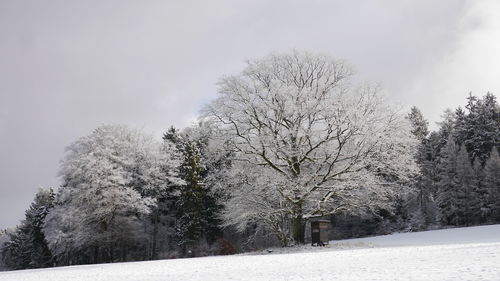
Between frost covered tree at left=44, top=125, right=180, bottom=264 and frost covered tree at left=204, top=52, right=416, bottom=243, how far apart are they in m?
15.4

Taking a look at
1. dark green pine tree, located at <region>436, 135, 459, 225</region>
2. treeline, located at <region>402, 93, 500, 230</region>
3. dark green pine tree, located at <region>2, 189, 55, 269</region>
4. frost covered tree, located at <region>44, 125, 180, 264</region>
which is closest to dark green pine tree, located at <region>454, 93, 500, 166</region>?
treeline, located at <region>402, 93, 500, 230</region>

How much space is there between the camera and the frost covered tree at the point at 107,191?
39.7 m

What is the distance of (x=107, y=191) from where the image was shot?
128ft

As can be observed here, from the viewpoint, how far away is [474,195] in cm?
4497

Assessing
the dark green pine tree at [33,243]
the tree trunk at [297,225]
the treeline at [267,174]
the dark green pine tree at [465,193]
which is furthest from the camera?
the dark green pine tree at [33,243]

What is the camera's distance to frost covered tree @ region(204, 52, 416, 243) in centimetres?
2667

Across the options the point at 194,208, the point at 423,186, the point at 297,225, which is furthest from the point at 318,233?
the point at 423,186

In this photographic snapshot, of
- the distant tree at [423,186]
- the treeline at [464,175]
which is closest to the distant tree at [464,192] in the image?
the treeline at [464,175]

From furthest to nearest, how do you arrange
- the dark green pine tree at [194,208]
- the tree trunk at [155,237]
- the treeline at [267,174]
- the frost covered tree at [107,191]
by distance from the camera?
the tree trunk at [155,237] < the dark green pine tree at [194,208] < the frost covered tree at [107,191] < the treeline at [267,174]

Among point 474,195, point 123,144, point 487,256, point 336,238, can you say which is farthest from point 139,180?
point 487,256

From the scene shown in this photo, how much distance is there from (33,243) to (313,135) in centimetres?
4554

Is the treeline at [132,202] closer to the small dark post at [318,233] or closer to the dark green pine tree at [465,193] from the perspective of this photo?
the small dark post at [318,233]

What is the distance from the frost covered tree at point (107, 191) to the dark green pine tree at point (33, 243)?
8857mm

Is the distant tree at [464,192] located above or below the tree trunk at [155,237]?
above
